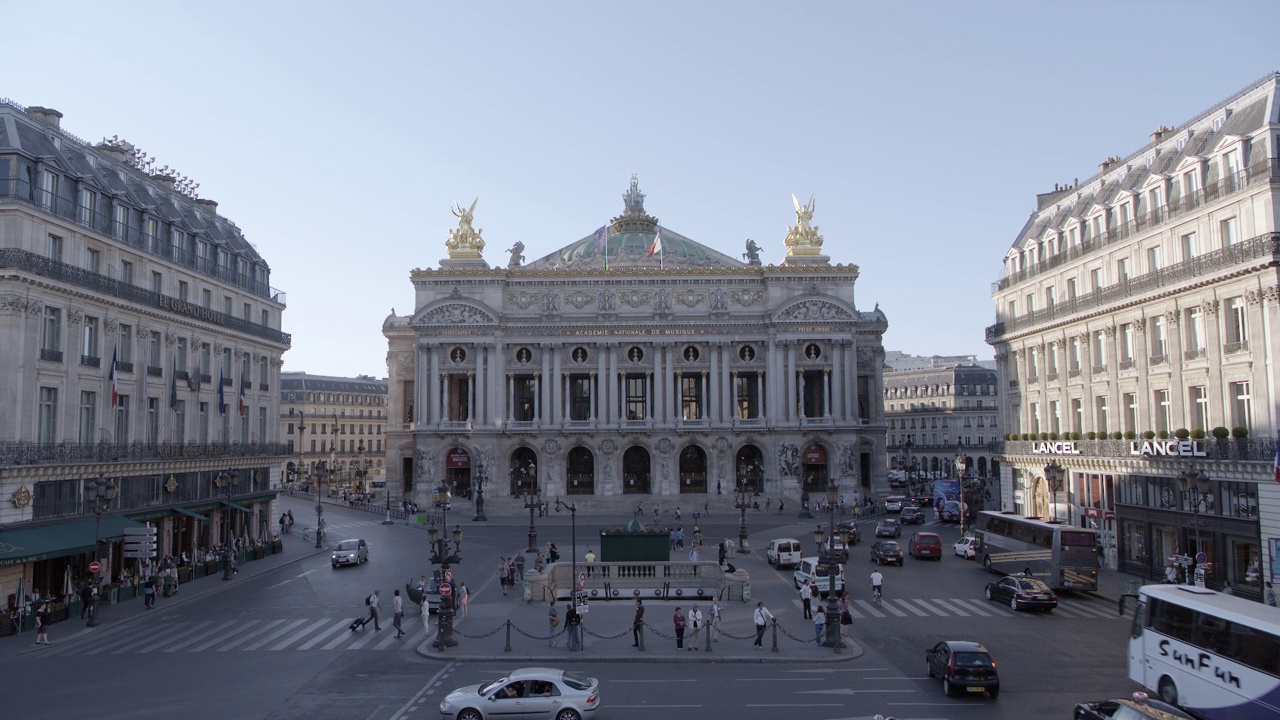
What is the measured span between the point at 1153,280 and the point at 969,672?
28344 mm

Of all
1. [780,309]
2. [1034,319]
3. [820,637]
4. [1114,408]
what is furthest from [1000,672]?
[780,309]

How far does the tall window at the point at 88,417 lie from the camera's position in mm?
41844

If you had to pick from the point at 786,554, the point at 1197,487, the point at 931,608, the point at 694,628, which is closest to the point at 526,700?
the point at 694,628

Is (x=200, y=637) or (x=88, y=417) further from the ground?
(x=88, y=417)

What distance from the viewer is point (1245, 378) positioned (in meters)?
38.1

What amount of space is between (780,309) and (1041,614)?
52515 mm

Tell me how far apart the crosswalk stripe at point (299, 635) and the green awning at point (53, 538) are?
9311 millimetres

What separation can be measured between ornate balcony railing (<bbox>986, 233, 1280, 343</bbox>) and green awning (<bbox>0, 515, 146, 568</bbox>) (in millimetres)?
45085

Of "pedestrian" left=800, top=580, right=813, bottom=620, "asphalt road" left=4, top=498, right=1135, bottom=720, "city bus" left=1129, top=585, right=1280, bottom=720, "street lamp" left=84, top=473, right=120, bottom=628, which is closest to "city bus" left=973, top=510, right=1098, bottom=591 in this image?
"asphalt road" left=4, top=498, right=1135, bottom=720

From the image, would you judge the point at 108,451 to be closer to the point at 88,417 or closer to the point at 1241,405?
the point at 88,417

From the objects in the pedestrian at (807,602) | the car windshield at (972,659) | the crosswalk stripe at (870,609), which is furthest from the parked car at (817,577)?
the car windshield at (972,659)

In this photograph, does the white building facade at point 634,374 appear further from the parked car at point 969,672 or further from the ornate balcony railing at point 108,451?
the parked car at point 969,672

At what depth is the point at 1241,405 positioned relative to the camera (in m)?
38.6

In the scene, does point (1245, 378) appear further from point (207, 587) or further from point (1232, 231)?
point (207, 587)
